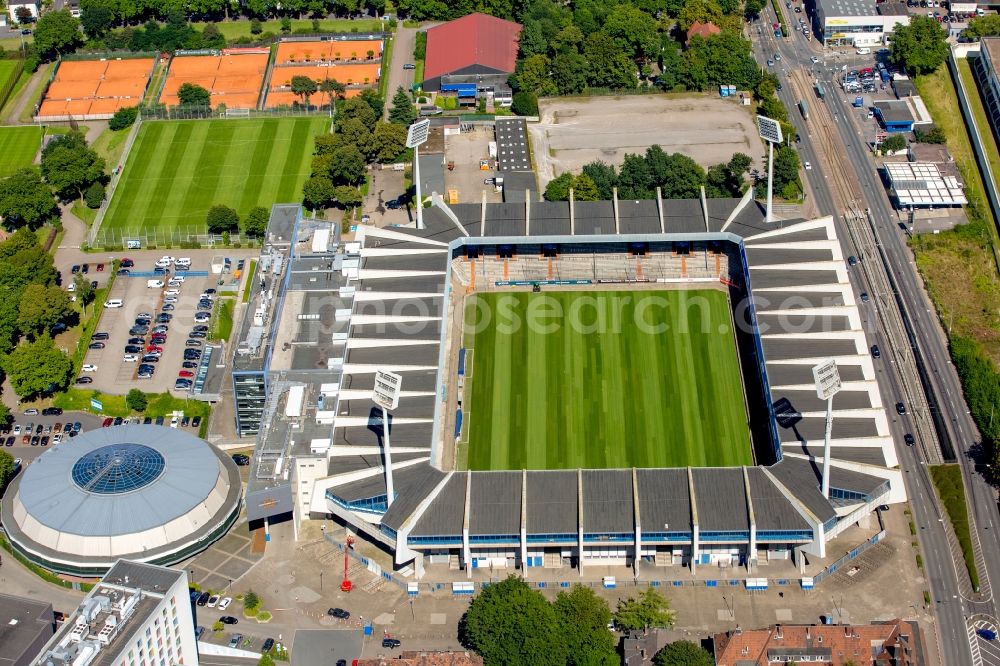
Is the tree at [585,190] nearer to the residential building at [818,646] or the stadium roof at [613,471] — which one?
the stadium roof at [613,471]

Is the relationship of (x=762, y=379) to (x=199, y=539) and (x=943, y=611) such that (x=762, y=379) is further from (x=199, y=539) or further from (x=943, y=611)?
(x=199, y=539)

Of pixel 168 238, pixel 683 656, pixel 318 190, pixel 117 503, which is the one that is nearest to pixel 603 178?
pixel 318 190

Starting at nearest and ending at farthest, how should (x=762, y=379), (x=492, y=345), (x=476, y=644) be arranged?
1. (x=476, y=644)
2. (x=762, y=379)
3. (x=492, y=345)

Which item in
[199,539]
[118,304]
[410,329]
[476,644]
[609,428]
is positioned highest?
[118,304]

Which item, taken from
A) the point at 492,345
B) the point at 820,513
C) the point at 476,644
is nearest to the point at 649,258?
the point at 492,345

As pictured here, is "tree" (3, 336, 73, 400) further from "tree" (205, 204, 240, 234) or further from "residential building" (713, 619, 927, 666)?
"residential building" (713, 619, 927, 666)

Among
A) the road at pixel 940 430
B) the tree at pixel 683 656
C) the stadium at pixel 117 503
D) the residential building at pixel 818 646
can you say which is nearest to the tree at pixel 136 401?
the stadium at pixel 117 503

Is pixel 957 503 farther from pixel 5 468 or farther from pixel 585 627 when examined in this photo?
pixel 5 468

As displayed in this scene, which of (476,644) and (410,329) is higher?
(410,329)
